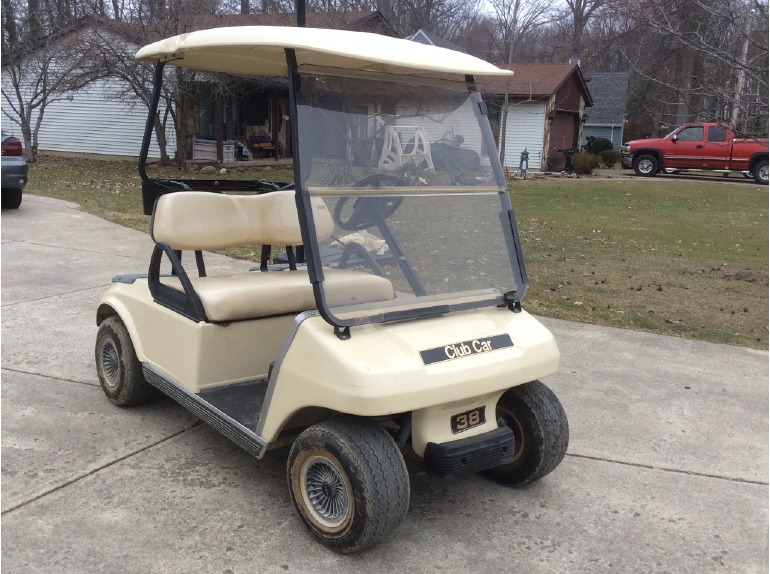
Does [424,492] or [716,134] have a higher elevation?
[716,134]

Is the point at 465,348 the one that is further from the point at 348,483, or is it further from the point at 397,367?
the point at 348,483

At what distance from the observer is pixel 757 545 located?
9.47 feet

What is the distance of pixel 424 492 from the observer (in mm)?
3164

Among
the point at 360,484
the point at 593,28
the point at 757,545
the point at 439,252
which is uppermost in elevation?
the point at 593,28

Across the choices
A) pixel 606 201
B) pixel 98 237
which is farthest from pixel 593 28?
pixel 98 237

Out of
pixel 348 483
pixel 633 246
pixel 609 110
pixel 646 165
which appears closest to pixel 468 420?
pixel 348 483

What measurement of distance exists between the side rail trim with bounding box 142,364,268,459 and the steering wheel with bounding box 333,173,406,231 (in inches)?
35.2

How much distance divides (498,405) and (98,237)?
22.0 feet

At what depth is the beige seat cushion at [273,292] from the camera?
2869 mm

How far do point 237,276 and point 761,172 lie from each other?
21257mm

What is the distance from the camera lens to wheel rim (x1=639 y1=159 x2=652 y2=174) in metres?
23.0

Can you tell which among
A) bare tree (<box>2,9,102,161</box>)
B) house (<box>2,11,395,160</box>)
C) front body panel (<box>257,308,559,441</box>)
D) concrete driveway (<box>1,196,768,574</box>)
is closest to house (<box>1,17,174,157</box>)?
house (<box>2,11,395,160</box>)

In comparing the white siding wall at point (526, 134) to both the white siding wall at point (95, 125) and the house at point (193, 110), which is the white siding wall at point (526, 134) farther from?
the white siding wall at point (95, 125)

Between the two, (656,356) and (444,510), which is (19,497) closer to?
(444,510)
